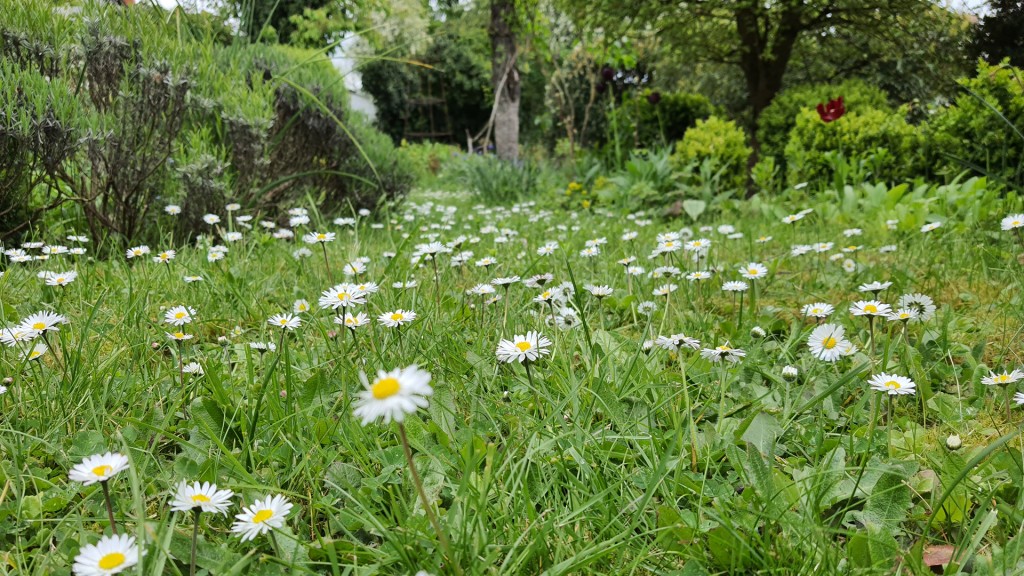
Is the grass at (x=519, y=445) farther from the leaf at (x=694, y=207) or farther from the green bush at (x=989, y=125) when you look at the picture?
the green bush at (x=989, y=125)

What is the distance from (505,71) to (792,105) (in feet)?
16.5

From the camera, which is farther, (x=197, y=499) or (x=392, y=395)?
(x=197, y=499)

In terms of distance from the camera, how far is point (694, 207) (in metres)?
5.12

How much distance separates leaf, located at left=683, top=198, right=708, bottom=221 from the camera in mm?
5070

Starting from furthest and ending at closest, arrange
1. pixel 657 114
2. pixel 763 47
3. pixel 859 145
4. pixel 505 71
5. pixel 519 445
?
pixel 505 71 < pixel 763 47 < pixel 657 114 < pixel 859 145 < pixel 519 445

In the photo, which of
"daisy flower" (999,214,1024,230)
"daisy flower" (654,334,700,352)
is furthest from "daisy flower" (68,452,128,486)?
"daisy flower" (999,214,1024,230)

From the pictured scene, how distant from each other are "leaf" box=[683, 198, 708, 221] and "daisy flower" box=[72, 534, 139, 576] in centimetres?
476

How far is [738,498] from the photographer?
1.12 m

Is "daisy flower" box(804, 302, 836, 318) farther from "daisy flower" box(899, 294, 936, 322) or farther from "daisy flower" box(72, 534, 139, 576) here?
"daisy flower" box(72, 534, 139, 576)

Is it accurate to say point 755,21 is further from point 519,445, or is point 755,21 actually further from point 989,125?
point 519,445

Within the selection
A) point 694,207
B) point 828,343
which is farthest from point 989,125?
point 828,343

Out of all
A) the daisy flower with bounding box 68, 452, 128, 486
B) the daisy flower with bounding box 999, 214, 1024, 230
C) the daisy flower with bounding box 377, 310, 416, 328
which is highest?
the daisy flower with bounding box 68, 452, 128, 486

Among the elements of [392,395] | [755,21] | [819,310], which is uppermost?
[755,21]

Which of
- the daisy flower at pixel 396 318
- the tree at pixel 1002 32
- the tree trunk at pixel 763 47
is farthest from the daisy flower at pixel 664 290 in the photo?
the tree at pixel 1002 32
